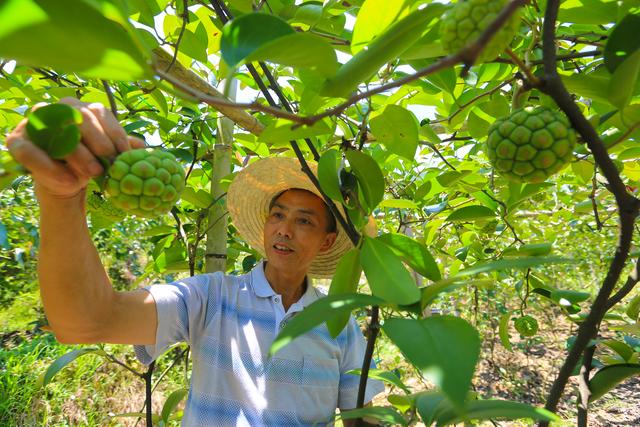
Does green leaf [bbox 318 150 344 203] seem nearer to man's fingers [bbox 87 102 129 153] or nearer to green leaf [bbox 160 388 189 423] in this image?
man's fingers [bbox 87 102 129 153]

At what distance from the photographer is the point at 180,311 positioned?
136cm

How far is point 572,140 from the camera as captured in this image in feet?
2.07

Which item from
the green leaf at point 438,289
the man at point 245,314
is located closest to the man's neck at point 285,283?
the man at point 245,314

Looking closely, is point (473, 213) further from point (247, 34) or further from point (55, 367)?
point (55, 367)

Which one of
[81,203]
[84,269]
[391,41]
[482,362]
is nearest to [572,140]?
[391,41]

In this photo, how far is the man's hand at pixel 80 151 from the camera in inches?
22.0

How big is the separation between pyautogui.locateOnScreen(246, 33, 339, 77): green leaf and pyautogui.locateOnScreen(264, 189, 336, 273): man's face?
3.43 feet

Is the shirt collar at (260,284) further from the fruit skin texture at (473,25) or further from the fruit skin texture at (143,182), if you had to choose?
the fruit skin texture at (473,25)

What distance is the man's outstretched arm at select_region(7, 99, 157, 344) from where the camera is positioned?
2.03 ft

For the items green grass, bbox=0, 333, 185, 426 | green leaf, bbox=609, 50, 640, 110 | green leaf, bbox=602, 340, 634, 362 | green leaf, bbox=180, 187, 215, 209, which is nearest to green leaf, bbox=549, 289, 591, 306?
green leaf, bbox=602, 340, 634, 362

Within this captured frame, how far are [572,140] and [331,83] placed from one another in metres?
0.36

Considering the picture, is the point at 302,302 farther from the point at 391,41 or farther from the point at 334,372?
the point at 391,41

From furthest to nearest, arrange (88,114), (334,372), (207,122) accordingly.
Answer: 1. (207,122)
2. (334,372)
3. (88,114)

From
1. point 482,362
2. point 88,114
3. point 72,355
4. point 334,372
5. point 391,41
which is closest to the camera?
point 391,41
